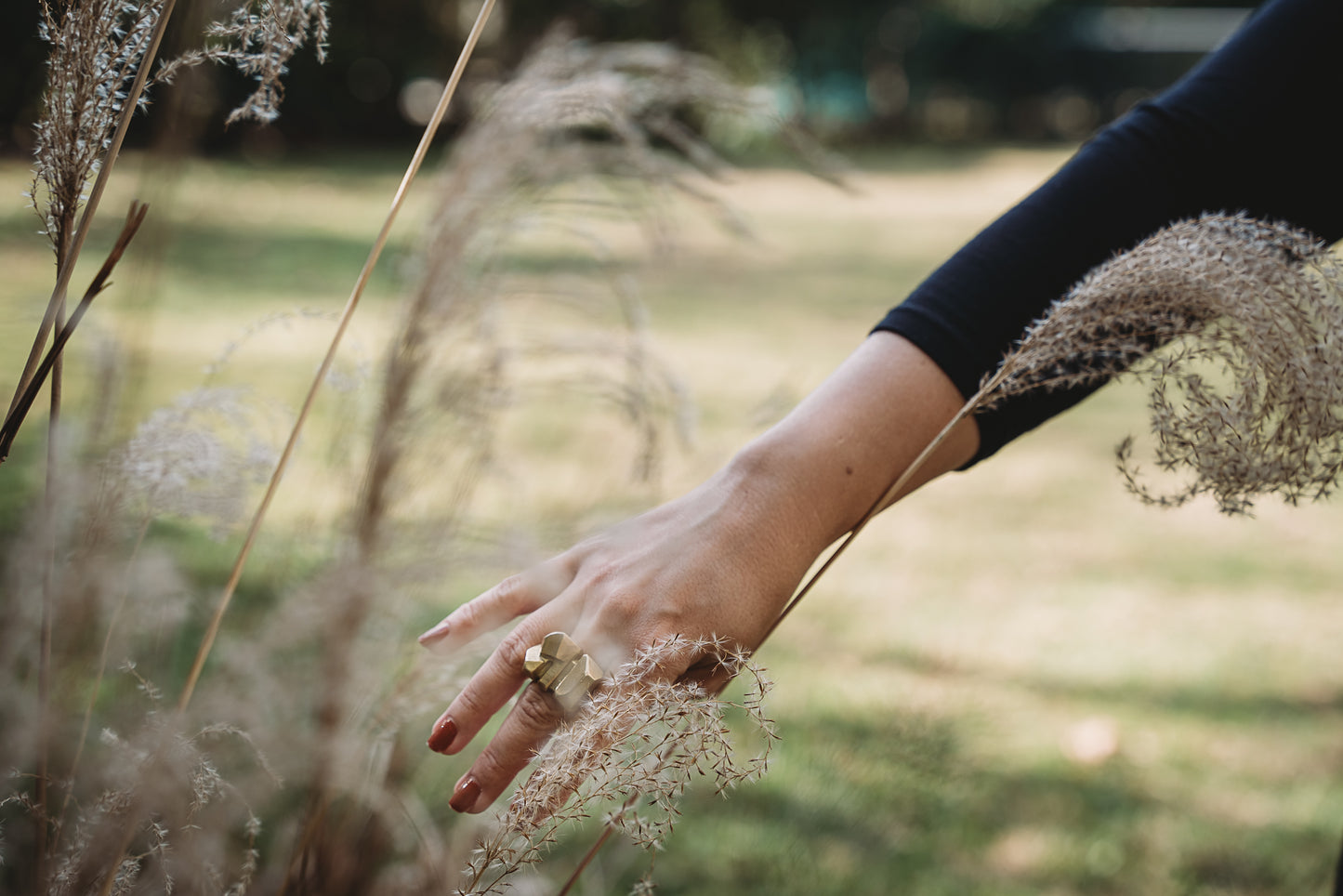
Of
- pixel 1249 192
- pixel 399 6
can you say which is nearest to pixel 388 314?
pixel 1249 192

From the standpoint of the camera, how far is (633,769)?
59 centimetres

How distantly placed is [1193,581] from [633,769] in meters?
2.95

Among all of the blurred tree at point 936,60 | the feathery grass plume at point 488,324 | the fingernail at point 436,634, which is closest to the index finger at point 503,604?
the fingernail at point 436,634

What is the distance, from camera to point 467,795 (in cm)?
71

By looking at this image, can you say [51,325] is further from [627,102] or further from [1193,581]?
[1193,581]

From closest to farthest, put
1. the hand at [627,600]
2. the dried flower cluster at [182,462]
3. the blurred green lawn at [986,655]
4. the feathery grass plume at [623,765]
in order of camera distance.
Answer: the feathery grass plume at [623,765], the hand at [627,600], the dried flower cluster at [182,462], the blurred green lawn at [986,655]

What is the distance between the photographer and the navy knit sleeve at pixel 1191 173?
0.92 metres

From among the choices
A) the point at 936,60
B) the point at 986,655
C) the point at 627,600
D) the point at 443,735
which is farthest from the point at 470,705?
the point at 936,60

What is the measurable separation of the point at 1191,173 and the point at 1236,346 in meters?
0.33

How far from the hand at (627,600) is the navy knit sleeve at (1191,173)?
267 millimetres

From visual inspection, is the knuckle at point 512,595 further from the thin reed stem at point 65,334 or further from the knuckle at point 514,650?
the thin reed stem at point 65,334

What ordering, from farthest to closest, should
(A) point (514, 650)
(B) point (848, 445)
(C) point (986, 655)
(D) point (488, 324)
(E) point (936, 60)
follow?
(E) point (936, 60)
(C) point (986, 655)
(D) point (488, 324)
(B) point (848, 445)
(A) point (514, 650)

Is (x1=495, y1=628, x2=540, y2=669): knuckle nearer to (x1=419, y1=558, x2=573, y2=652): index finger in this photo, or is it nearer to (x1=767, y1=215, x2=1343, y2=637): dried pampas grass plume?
(x1=419, y1=558, x2=573, y2=652): index finger

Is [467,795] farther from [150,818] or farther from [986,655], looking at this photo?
[986,655]
